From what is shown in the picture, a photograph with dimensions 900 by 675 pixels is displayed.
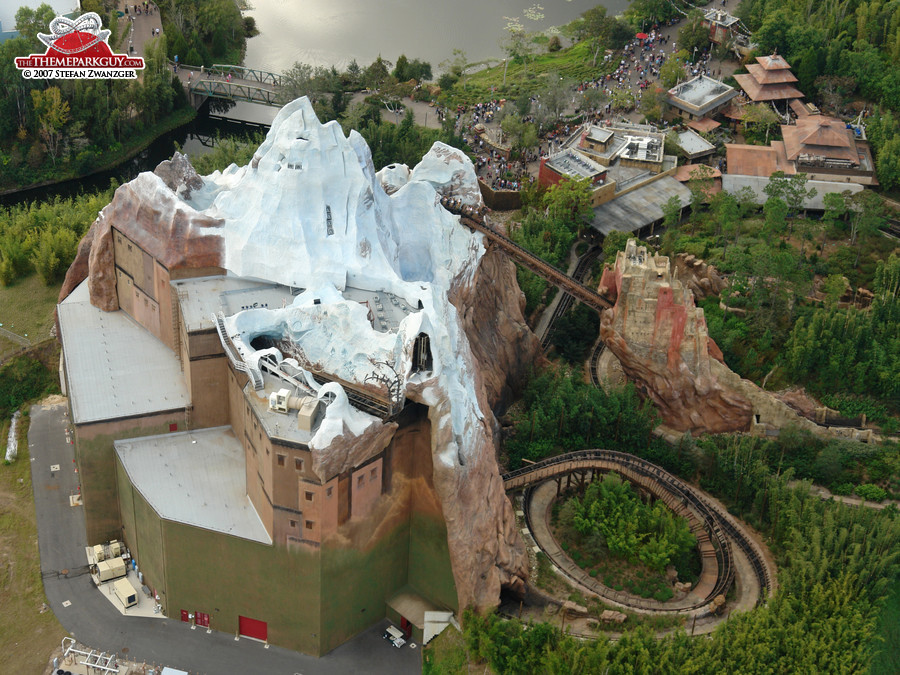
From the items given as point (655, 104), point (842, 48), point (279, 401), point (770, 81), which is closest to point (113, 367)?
point (279, 401)

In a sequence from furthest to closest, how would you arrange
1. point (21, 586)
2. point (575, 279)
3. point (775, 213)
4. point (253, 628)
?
point (775, 213) → point (575, 279) → point (21, 586) → point (253, 628)

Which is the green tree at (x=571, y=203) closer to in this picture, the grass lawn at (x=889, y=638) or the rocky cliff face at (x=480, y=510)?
the rocky cliff face at (x=480, y=510)

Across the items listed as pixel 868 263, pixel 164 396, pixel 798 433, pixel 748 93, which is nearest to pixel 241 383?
pixel 164 396

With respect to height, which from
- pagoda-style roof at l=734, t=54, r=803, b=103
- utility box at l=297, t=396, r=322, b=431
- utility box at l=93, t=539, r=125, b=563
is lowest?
utility box at l=93, t=539, r=125, b=563

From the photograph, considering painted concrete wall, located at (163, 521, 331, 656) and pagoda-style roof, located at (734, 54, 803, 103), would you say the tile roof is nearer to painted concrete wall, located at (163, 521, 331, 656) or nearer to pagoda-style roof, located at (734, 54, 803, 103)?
pagoda-style roof, located at (734, 54, 803, 103)

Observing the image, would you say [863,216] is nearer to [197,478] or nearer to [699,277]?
[699,277]

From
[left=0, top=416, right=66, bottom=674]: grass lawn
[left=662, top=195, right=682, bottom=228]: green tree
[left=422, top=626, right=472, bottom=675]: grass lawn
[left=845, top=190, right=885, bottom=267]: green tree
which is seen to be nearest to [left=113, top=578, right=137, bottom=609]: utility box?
[left=0, top=416, right=66, bottom=674]: grass lawn
